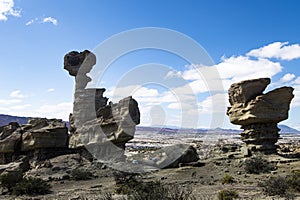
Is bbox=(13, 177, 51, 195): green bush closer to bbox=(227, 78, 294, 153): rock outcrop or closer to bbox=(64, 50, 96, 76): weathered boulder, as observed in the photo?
bbox=(64, 50, 96, 76): weathered boulder

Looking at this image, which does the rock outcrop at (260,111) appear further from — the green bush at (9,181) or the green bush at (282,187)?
the green bush at (9,181)

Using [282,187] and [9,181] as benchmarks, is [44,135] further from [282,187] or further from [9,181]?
[282,187]

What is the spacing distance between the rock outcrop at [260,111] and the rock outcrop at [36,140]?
55.2ft

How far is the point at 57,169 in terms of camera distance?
27.3 m

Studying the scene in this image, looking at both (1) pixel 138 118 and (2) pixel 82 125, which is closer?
(1) pixel 138 118

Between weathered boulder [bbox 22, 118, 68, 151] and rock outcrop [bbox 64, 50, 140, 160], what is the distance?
104cm

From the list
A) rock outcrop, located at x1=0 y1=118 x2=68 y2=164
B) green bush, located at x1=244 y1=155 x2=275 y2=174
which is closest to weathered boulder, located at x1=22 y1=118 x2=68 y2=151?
rock outcrop, located at x1=0 y1=118 x2=68 y2=164

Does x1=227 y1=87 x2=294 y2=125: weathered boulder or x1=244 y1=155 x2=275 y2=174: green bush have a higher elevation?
x1=227 y1=87 x2=294 y2=125: weathered boulder

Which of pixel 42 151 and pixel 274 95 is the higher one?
pixel 274 95

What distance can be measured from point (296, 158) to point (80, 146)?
19274mm

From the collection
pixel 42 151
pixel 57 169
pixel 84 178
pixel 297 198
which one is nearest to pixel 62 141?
pixel 42 151

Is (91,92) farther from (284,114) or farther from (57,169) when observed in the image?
(284,114)

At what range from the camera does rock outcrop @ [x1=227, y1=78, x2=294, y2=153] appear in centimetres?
2775

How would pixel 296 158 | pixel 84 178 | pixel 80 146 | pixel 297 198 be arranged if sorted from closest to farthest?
pixel 297 198
pixel 84 178
pixel 296 158
pixel 80 146
